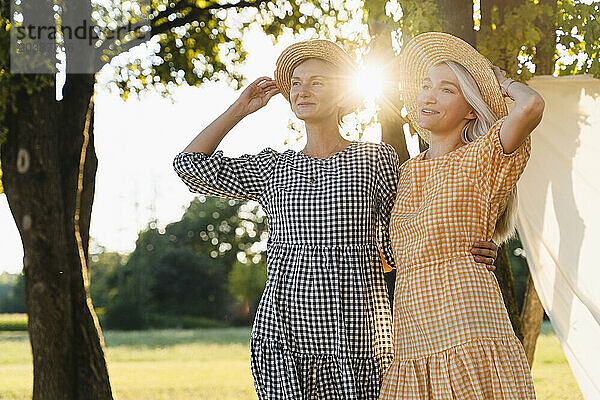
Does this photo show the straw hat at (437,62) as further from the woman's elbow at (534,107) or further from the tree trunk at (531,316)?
the tree trunk at (531,316)

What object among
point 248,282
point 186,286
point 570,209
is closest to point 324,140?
point 570,209

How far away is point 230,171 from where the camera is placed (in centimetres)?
264

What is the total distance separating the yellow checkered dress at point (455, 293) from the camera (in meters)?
2.27

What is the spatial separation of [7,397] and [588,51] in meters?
10.9

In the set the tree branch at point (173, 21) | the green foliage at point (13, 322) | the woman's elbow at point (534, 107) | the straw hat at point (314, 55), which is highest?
the tree branch at point (173, 21)

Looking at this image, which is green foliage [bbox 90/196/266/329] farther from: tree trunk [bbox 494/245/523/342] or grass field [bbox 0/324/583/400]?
tree trunk [bbox 494/245/523/342]

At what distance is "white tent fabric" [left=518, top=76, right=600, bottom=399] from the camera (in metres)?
4.12

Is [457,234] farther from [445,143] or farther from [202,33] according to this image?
[202,33]

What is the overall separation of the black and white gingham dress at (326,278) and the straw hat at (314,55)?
0.28 m

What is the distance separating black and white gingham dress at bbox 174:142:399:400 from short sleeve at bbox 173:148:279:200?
20 millimetres

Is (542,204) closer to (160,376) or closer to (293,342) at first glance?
(293,342)

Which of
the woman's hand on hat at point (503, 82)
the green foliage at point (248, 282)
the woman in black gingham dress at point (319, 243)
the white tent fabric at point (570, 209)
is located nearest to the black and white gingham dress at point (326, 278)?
the woman in black gingham dress at point (319, 243)

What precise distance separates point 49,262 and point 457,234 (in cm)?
385

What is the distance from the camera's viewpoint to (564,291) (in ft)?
14.3
